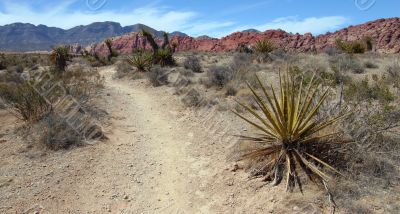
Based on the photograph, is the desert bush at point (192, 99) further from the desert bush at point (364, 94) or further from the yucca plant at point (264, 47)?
the yucca plant at point (264, 47)

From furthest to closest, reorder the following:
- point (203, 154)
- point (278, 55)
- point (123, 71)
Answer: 1. point (278, 55)
2. point (123, 71)
3. point (203, 154)

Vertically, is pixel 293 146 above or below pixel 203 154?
above

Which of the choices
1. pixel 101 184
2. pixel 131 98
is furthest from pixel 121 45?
pixel 101 184

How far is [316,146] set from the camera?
15.9ft

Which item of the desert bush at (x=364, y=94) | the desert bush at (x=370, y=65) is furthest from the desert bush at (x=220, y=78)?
the desert bush at (x=370, y=65)

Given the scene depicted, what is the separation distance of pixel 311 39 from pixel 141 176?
244ft

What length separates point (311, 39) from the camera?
242ft

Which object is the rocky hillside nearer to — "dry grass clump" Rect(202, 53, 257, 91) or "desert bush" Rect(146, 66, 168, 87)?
"desert bush" Rect(146, 66, 168, 87)

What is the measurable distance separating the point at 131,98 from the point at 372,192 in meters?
8.68

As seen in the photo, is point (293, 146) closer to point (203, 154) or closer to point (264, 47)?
point (203, 154)

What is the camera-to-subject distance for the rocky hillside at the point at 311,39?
201 ft

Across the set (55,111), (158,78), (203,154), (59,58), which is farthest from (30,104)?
(59,58)

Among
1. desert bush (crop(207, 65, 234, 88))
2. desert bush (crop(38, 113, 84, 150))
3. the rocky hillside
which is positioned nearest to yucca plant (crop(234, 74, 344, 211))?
desert bush (crop(38, 113, 84, 150))

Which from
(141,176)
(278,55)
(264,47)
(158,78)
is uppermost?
(264,47)
